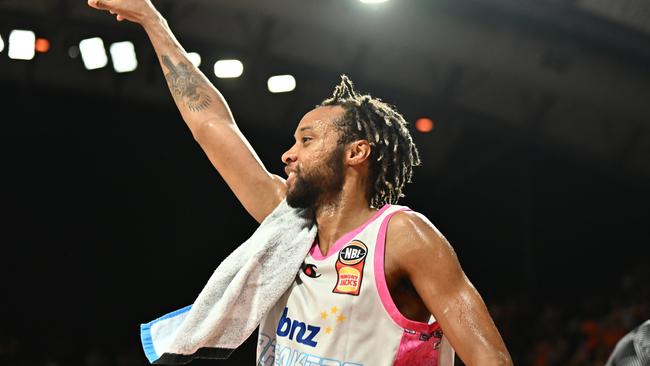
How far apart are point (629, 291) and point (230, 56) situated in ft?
18.7

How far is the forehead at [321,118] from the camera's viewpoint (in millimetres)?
2631

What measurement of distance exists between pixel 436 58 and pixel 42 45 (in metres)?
4.52

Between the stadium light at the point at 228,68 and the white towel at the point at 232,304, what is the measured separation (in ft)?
23.5

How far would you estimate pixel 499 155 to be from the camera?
12.0 metres

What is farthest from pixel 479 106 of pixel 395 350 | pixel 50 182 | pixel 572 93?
pixel 395 350

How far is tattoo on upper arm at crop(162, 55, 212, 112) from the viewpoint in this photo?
2811 mm

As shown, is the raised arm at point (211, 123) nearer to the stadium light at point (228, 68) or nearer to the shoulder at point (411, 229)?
the shoulder at point (411, 229)

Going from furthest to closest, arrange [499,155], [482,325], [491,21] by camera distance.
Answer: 1. [499,155]
2. [491,21]
3. [482,325]

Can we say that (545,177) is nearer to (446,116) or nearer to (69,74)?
(446,116)

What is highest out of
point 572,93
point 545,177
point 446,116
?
point 572,93

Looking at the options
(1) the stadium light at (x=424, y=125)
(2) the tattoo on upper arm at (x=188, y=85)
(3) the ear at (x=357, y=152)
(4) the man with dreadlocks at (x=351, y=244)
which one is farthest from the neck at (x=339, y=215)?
(1) the stadium light at (x=424, y=125)

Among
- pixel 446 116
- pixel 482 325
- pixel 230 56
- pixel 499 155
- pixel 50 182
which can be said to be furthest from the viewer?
pixel 499 155

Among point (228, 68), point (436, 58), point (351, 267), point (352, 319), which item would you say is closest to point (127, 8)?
point (351, 267)

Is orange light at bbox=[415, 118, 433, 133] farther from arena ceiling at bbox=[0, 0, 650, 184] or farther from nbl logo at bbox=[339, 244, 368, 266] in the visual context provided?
nbl logo at bbox=[339, 244, 368, 266]
